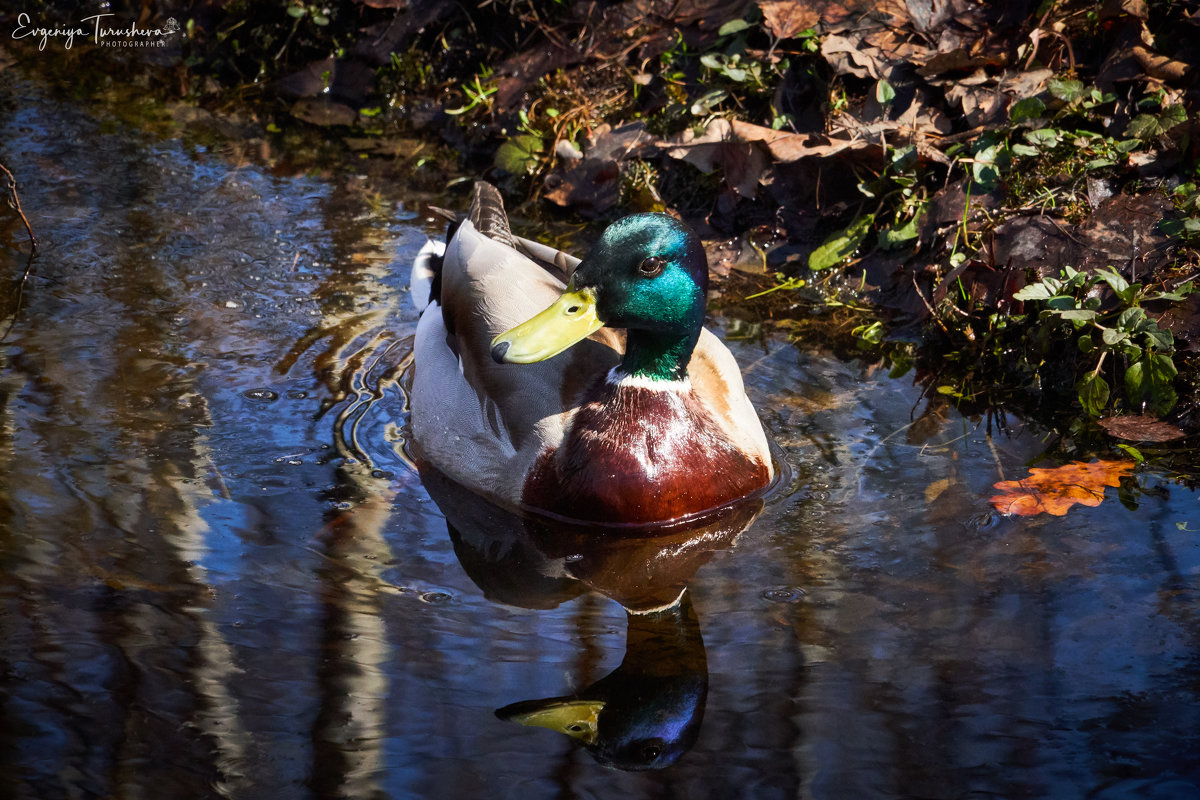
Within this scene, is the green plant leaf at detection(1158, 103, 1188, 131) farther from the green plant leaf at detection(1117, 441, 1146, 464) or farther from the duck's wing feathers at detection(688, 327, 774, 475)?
the duck's wing feathers at detection(688, 327, 774, 475)

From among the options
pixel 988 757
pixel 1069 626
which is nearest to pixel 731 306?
pixel 1069 626

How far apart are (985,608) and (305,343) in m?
2.80

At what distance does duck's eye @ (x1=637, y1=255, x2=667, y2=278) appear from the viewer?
3.73 m

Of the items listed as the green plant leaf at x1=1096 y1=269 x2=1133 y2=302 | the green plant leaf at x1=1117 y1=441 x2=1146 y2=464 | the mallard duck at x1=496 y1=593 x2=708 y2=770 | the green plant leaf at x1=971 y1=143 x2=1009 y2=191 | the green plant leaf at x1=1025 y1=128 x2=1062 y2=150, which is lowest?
the mallard duck at x1=496 y1=593 x2=708 y2=770

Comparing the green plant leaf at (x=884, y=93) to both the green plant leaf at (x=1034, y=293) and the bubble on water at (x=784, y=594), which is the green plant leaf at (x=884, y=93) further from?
the bubble on water at (x=784, y=594)

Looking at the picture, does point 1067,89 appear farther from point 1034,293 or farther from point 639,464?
point 639,464

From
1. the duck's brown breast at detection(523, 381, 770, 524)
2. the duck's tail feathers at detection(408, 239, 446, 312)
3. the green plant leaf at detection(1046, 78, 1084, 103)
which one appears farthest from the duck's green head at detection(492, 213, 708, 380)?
the green plant leaf at detection(1046, 78, 1084, 103)

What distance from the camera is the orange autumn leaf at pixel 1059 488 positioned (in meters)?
3.66

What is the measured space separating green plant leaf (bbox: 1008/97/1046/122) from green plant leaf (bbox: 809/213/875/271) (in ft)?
2.37

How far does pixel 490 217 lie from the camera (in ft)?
16.1

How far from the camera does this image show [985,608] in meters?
3.15

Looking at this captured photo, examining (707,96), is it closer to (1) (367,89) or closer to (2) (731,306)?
(2) (731,306)

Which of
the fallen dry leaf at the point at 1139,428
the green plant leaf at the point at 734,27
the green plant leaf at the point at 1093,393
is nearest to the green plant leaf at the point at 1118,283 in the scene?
the green plant leaf at the point at 1093,393

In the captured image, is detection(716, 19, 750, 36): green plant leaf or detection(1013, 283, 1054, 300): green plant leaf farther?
detection(716, 19, 750, 36): green plant leaf
